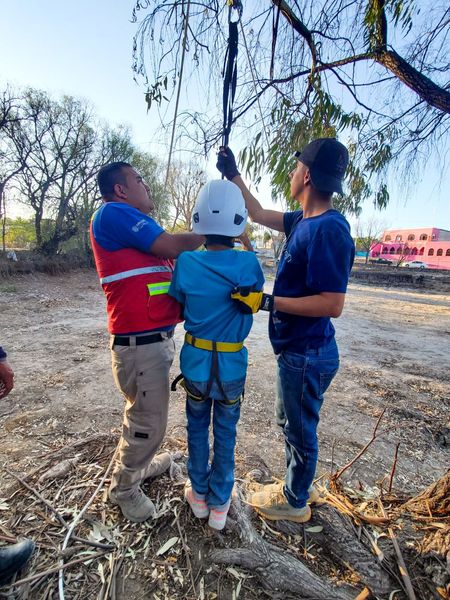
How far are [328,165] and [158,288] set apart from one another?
1126 mm

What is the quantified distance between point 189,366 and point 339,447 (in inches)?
108

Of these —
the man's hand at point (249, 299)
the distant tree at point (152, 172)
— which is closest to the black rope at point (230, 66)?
the man's hand at point (249, 299)

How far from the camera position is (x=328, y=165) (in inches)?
65.7

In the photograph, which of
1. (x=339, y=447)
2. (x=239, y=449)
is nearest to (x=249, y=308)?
(x=239, y=449)

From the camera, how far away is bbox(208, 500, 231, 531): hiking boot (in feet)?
5.66

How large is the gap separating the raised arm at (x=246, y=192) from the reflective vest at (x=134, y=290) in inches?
38.0

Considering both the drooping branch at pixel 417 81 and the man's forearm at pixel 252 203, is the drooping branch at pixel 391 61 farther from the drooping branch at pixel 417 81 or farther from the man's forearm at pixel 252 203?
the man's forearm at pixel 252 203

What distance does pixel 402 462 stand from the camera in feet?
11.3

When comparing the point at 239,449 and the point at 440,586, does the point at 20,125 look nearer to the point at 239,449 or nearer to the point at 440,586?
the point at 239,449

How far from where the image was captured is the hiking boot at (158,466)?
83.2 inches

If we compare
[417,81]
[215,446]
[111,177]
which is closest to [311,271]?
[215,446]

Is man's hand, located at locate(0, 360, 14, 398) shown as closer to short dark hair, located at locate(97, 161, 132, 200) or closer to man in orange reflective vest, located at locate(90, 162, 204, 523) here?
man in orange reflective vest, located at locate(90, 162, 204, 523)

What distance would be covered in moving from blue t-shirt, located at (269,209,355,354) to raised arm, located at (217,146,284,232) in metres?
0.56

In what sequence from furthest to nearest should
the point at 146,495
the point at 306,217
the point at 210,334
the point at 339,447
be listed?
the point at 339,447, the point at 146,495, the point at 306,217, the point at 210,334
